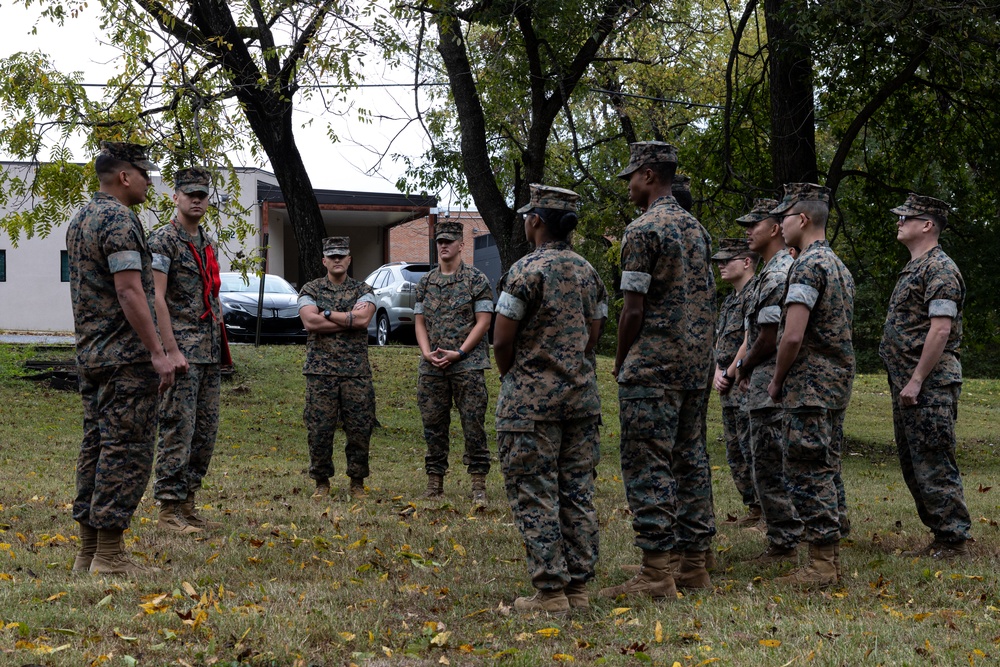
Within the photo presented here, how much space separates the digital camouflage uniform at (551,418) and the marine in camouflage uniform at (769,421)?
4.71 feet

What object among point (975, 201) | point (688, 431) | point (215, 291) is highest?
point (975, 201)

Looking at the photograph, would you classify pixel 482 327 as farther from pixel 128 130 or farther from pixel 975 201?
pixel 975 201

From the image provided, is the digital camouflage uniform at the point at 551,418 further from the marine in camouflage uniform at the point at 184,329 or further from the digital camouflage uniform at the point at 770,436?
the marine in camouflage uniform at the point at 184,329

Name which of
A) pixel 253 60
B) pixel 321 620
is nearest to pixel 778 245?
pixel 321 620

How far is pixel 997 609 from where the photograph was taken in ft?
17.0

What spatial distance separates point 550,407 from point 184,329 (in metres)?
3.13

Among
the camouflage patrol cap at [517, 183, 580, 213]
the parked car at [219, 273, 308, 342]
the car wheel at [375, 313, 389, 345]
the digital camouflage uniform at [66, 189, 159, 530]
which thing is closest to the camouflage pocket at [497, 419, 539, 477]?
the camouflage patrol cap at [517, 183, 580, 213]

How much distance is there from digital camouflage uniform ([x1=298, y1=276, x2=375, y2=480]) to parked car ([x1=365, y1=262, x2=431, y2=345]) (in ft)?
43.2

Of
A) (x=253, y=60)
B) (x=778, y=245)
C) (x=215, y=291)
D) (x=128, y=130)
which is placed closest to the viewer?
(x=778, y=245)

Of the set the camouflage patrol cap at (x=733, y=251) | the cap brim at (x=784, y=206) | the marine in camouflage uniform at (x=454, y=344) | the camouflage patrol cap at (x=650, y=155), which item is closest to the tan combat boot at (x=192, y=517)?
the marine in camouflage uniform at (x=454, y=344)

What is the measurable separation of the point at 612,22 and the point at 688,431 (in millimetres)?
8135

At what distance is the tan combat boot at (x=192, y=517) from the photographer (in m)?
7.30

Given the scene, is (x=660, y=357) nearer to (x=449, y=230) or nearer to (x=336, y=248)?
(x=449, y=230)

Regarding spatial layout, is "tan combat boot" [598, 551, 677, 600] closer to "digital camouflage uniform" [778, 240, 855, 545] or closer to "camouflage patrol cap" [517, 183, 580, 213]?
"digital camouflage uniform" [778, 240, 855, 545]
